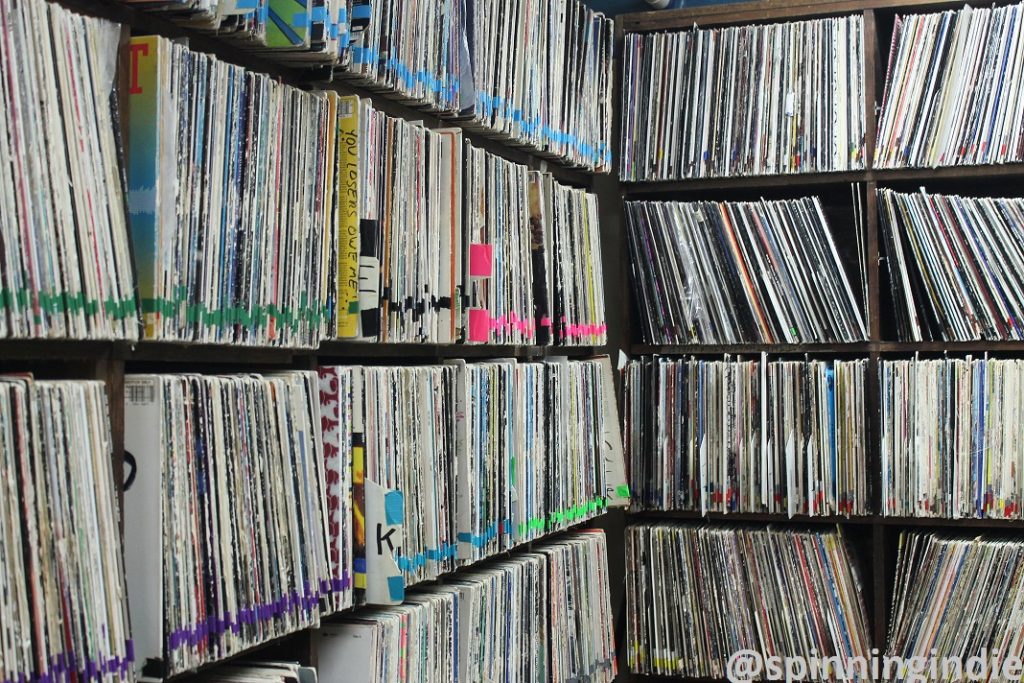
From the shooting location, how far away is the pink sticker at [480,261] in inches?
85.8

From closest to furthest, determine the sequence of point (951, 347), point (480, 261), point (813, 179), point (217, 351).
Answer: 1. point (217, 351)
2. point (480, 261)
3. point (951, 347)
4. point (813, 179)

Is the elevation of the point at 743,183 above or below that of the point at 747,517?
above

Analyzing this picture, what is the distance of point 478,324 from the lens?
2.21m

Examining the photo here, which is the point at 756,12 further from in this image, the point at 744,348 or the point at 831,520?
the point at 831,520

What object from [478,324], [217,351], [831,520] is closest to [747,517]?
[831,520]

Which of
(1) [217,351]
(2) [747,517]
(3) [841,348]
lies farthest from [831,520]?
(1) [217,351]

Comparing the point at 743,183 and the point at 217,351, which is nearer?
the point at 217,351

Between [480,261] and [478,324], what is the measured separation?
4.6 inches

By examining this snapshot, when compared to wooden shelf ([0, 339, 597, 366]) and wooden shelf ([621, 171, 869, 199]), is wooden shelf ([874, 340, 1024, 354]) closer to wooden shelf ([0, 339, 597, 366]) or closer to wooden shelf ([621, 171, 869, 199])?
wooden shelf ([621, 171, 869, 199])

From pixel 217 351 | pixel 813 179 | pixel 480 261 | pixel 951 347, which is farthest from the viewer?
pixel 813 179

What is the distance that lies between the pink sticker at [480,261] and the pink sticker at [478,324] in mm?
67

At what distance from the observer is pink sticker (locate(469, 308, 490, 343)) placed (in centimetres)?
219

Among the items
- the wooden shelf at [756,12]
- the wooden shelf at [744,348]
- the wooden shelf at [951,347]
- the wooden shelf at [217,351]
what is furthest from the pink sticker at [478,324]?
the wooden shelf at [756,12]

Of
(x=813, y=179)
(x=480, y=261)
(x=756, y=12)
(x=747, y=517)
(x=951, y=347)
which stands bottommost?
(x=747, y=517)
